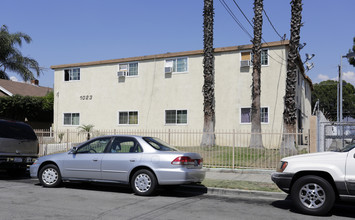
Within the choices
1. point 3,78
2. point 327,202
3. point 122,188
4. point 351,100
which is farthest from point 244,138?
point 351,100

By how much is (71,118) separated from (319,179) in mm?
19749

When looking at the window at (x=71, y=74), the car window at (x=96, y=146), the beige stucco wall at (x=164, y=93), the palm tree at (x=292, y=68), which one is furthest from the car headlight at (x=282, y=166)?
the window at (x=71, y=74)

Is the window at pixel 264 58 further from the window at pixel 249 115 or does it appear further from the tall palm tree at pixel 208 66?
the tall palm tree at pixel 208 66

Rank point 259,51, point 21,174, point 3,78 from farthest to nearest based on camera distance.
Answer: point 3,78
point 259,51
point 21,174

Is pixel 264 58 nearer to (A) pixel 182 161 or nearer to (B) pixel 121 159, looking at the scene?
(A) pixel 182 161

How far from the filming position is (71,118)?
933 inches

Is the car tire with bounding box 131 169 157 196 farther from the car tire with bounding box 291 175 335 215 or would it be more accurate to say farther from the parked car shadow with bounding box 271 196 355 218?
the car tire with bounding box 291 175 335 215

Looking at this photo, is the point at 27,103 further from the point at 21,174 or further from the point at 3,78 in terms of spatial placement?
the point at 21,174

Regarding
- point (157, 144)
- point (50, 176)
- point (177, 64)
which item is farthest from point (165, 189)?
point (177, 64)

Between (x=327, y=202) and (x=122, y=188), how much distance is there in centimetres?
526

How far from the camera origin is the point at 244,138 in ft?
59.8

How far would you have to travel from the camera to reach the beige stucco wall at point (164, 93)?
1822 centimetres

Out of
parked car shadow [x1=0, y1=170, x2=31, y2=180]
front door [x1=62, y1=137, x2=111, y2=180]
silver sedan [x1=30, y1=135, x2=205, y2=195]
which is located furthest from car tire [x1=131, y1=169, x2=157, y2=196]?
parked car shadow [x1=0, y1=170, x2=31, y2=180]

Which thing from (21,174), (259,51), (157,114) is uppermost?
(259,51)
